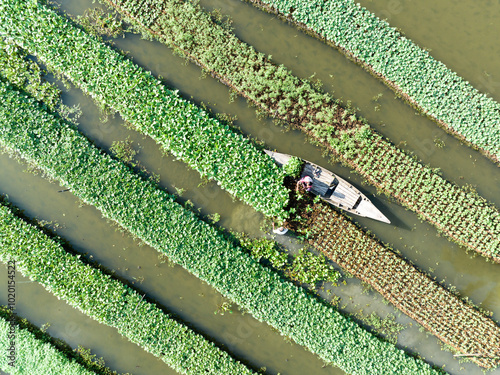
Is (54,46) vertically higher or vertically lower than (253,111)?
→ lower

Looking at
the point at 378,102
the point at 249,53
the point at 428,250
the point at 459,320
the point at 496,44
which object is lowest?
the point at 459,320

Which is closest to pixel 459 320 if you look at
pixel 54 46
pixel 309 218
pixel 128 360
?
pixel 309 218

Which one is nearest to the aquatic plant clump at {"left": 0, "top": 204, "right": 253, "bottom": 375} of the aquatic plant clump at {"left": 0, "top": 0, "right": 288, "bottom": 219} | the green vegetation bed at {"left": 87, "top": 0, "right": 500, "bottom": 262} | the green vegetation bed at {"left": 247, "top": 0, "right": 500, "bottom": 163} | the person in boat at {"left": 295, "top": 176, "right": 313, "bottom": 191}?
the aquatic plant clump at {"left": 0, "top": 0, "right": 288, "bottom": 219}

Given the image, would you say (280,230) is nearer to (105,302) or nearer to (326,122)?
(326,122)

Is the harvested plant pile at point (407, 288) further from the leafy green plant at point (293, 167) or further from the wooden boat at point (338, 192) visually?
the leafy green plant at point (293, 167)

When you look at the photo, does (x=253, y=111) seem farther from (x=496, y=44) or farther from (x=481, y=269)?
(x=481, y=269)

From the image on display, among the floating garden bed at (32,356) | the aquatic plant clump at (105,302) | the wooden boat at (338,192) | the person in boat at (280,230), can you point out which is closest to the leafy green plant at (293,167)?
the wooden boat at (338,192)
